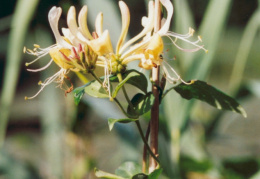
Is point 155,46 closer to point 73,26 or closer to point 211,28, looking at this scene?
point 73,26

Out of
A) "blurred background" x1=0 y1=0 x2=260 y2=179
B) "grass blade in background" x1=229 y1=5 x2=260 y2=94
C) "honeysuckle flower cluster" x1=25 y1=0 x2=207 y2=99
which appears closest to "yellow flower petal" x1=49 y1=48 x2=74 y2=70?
"honeysuckle flower cluster" x1=25 y1=0 x2=207 y2=99

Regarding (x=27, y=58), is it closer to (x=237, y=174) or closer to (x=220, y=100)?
(x=237, y=174)

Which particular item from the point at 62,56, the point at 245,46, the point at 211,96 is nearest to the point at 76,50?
the point at 62,56

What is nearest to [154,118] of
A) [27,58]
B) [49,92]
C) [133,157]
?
[133,157]

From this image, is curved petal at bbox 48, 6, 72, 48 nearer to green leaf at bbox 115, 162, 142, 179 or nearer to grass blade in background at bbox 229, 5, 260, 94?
green leaf at bbox 115, 162, 142, 179

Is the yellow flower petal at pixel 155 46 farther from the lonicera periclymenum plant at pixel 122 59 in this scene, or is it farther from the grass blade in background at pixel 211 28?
the grass blade in background at pixel 211 28
